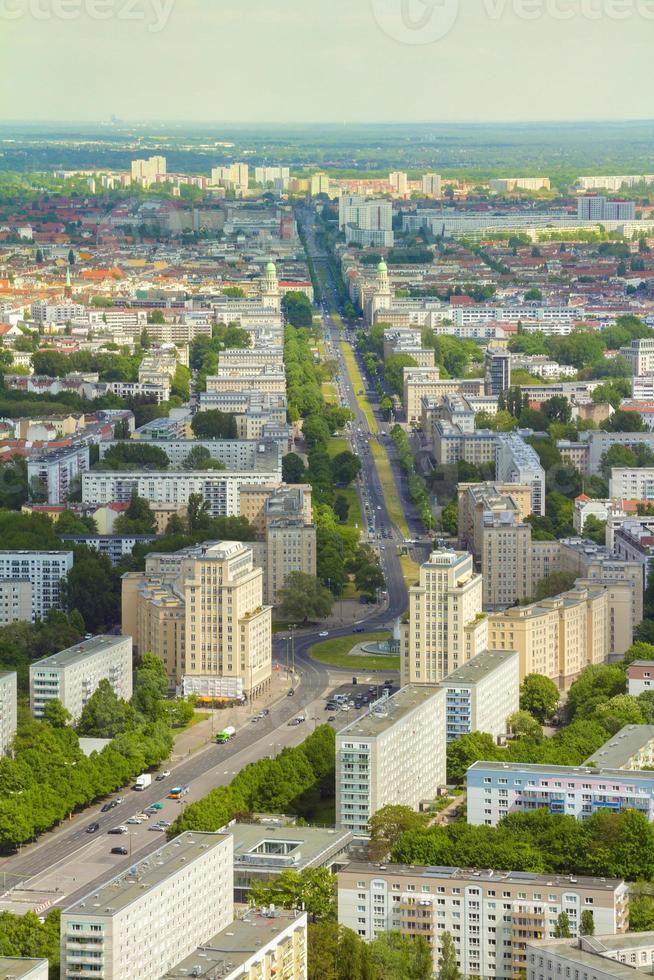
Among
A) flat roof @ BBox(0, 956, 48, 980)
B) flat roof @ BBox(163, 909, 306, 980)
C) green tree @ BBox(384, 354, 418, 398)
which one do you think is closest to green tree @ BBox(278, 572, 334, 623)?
flat roof @ BBox(163, 909, 306, 980)

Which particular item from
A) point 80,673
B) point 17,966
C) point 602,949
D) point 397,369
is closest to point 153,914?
point 17,966

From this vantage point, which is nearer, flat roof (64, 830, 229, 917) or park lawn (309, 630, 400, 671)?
flat roof (64, 830, 229, 917)

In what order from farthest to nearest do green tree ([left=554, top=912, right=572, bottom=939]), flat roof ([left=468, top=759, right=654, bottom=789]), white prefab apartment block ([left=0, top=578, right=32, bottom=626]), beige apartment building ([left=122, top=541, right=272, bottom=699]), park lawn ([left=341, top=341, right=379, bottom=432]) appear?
park lawn ([left=341, top=341, right=379, bottom=432]), white prefab apartment block ([left=0, top=578, right=32, bottom=626]), beige apartment building ([left=122, top=541, right=272, bottom=699]), flat roof ([left=468, top=759, right=654, bottom=789]), green tree ([left=554, top=912, right=572, bottom=939])

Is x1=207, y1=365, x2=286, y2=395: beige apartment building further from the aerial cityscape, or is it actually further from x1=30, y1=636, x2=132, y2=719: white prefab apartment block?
x1=30, y1=636, x2=132, y2=719: white prefab apartment block

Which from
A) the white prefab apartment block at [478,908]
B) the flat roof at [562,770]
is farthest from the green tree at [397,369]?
the white prefab apartment block at [478,908]

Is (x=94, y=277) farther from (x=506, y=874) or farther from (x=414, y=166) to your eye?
(x=414, y=166)

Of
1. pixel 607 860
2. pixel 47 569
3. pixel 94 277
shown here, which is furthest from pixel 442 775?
pixel 94 277

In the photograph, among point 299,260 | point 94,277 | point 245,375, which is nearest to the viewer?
point 245,375
